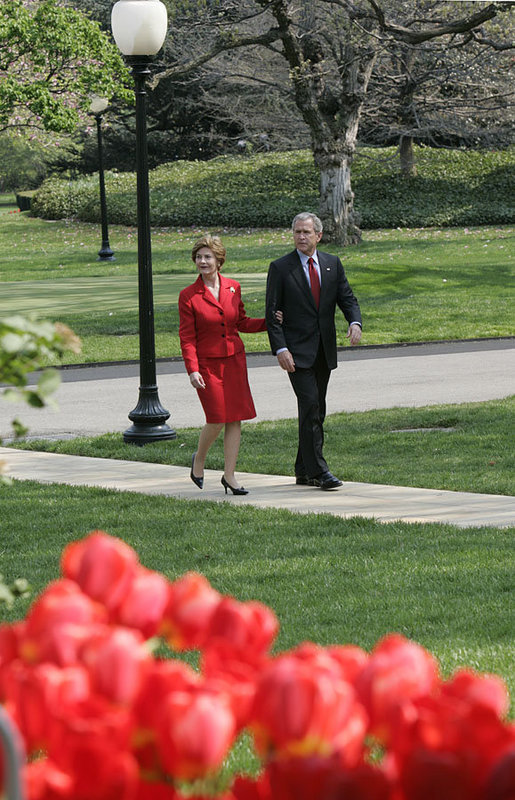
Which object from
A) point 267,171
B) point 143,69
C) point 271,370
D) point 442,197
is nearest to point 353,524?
point 143,69

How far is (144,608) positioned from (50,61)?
27.7 metres

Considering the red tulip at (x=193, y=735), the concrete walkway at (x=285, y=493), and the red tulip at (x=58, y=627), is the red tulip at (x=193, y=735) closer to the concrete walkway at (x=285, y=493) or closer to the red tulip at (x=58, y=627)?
the red tulip at (x=58, y=627)

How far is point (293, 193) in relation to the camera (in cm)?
4719

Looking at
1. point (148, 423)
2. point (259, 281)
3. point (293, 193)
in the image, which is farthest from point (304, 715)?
point (293, 193)

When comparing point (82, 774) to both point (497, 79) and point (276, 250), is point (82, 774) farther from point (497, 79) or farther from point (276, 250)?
point (497, 79)

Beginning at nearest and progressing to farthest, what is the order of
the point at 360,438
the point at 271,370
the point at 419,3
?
the point at 360,438
the point at 271,370
the point at 419,3

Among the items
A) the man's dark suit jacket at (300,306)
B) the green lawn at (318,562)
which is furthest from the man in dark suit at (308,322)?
the green lawn at (318,562)

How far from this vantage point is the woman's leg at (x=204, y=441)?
31.4 ft

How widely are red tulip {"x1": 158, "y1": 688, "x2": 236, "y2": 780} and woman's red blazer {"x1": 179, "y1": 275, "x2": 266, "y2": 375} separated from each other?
26.8 ft

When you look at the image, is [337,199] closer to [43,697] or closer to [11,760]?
[43,697]

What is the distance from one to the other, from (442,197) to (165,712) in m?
45.6

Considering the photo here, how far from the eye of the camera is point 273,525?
8.12 metres

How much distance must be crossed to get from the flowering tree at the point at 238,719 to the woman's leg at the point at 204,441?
26.9ft

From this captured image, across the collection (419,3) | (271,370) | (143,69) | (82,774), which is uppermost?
(419,3)
